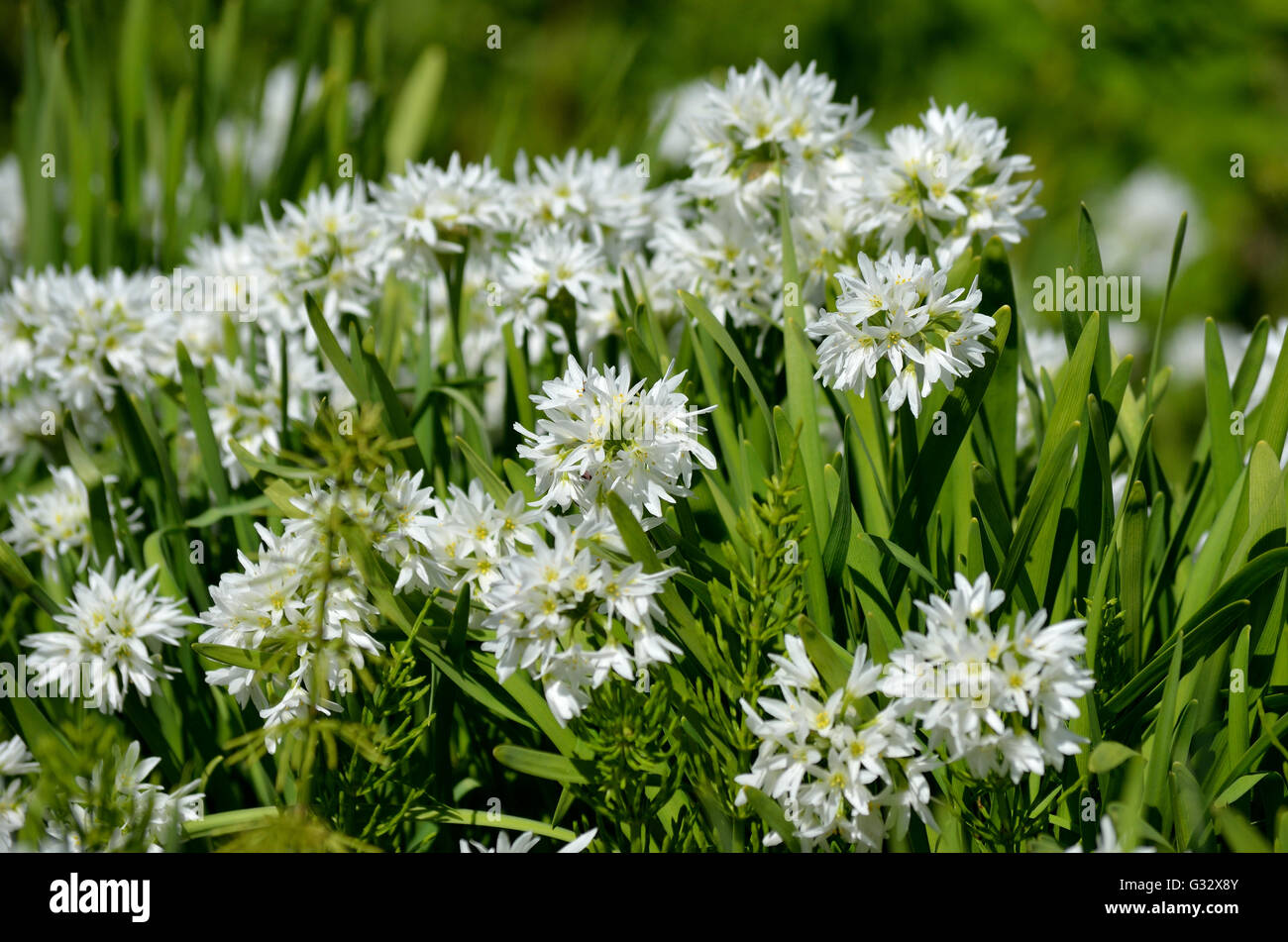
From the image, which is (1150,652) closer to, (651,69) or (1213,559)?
(1213,559)

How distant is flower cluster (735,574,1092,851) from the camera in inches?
53.1

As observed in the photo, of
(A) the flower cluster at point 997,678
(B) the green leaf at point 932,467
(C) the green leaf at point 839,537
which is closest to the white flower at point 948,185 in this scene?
(B) the green leaf at point 932,467

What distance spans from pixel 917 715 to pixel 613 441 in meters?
0.54

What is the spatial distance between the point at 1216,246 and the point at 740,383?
4.39 m

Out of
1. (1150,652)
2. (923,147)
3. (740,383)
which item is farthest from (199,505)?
(1150,652)

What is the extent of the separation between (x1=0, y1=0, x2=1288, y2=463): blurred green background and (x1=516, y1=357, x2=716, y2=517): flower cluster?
146 cm

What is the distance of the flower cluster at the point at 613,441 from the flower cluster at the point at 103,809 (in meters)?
0.70

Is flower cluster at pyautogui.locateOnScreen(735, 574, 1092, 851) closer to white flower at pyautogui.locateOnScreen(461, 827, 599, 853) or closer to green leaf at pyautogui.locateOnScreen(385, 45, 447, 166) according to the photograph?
white flower at pyautogui.locateOnScreen(461, 827, 599, 853)

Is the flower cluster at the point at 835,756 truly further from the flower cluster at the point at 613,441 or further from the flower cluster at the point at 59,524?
the flower cluster at the point at 59,524

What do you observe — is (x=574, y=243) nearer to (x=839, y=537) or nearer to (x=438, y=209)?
(x=438, y=209)

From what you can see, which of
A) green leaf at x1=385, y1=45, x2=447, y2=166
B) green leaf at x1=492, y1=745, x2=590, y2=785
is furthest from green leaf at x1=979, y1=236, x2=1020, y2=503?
green leaf at x1=385, y1=45, x2=447, y2=166

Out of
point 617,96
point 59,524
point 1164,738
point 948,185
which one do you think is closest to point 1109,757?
point 1164,738

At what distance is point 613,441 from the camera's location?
Answer: 1502 mm

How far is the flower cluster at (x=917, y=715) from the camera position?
53.1 inches
